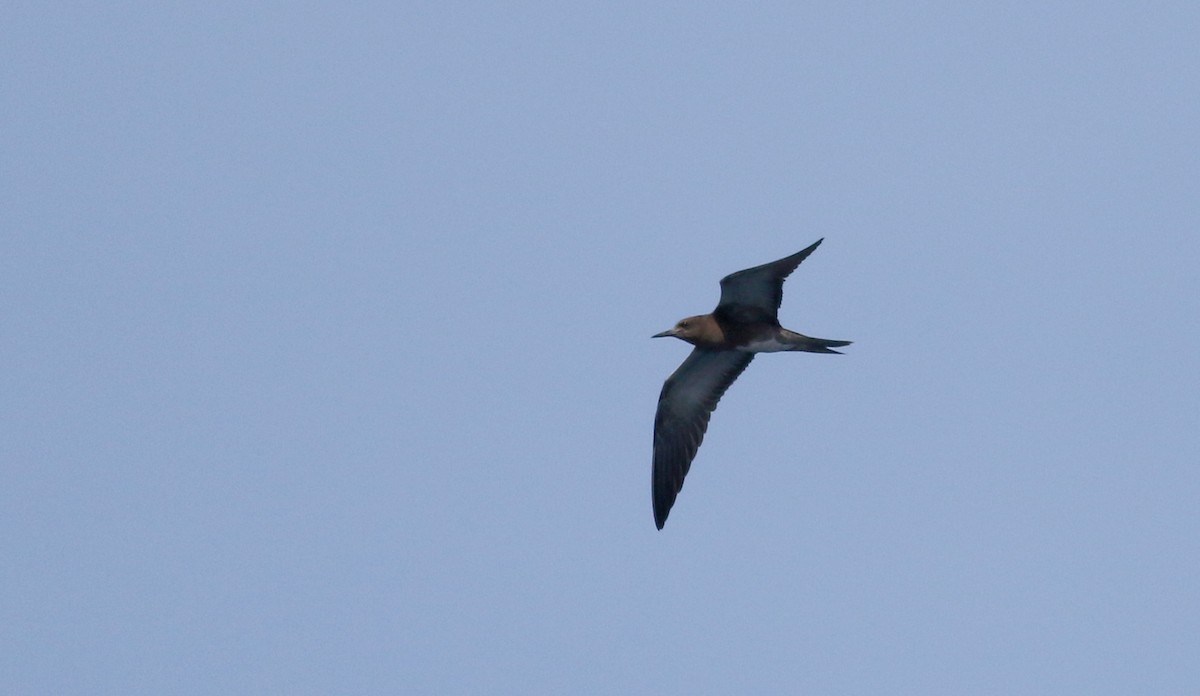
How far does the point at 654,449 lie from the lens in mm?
22453

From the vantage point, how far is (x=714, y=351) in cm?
2134

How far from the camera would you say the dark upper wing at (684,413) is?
21672 mm

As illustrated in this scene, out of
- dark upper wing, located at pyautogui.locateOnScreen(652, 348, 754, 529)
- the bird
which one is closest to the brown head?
the bird

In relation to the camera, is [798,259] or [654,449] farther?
[654,449]

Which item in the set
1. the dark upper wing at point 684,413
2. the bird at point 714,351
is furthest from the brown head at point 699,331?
the dark upper wing at point 684,413

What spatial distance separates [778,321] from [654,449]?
130 inches

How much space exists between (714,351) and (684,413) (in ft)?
4.44

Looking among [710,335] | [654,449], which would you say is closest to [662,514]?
[654,449]

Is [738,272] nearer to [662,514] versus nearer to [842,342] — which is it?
[842,342]

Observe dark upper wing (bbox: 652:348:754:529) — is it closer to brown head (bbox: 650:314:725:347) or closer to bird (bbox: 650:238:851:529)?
bird (bbox: 650:238:851:529)

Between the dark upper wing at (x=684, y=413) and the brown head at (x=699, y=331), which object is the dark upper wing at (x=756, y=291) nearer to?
the brown head at (x=699, y=331)

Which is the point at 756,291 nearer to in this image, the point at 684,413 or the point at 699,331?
the point at 699,331

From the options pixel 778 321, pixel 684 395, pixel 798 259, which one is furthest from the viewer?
pixel 684 395

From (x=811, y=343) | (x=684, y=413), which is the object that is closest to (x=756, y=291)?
(x=811, y=343)
